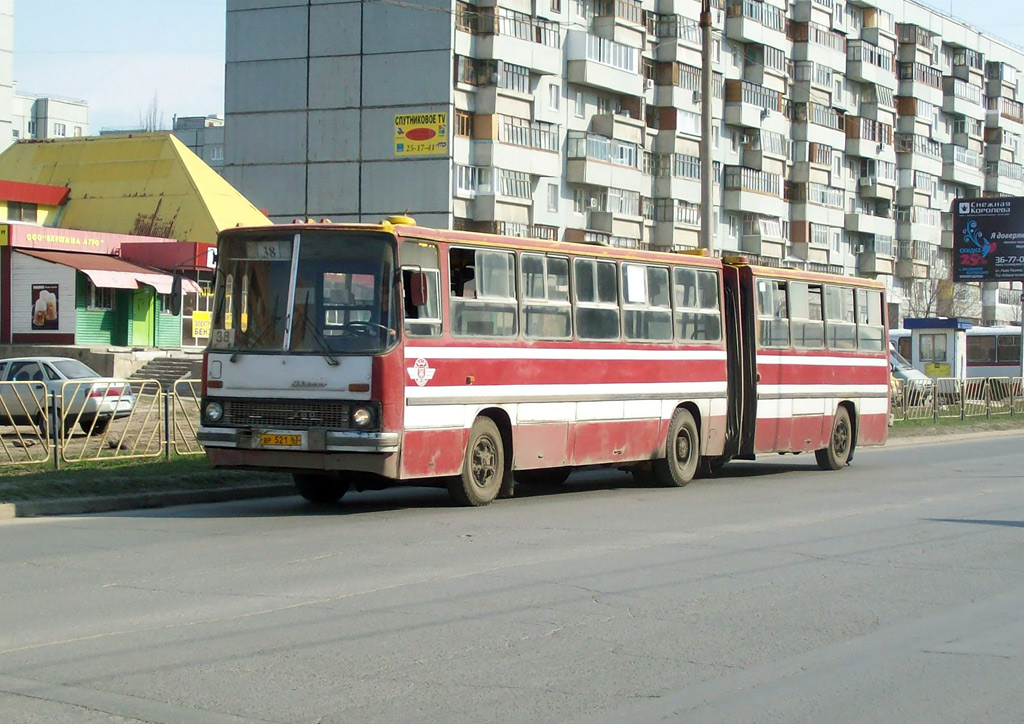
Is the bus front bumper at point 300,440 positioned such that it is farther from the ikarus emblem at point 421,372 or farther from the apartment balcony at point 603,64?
the apartment balcony at point 603,64

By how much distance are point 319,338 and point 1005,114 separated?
9897 cm

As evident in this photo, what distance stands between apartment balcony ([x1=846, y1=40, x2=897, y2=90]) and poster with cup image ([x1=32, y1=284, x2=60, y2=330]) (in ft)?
187

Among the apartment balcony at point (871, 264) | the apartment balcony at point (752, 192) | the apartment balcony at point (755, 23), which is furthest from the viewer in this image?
the apartment balcony at point (871, 264)

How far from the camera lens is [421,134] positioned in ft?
197

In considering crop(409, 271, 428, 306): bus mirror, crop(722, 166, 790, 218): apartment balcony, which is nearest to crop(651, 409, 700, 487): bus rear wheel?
crop(409, 271, 428, 306): bus mirror

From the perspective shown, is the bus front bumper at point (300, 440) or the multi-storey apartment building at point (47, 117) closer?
the bus front bumper at point (300, 440)

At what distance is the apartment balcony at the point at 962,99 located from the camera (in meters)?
97.7

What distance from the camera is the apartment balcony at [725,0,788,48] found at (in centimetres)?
7588

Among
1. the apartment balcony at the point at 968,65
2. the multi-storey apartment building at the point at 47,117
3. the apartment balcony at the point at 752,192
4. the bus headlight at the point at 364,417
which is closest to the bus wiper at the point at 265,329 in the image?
the bus headlight at the point at 364,417

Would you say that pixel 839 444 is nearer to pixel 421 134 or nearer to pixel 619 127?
pixel 421 134

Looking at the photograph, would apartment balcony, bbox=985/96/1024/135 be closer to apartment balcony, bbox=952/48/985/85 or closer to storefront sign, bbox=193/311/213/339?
apartment balcony, bbox=952/48/985/85

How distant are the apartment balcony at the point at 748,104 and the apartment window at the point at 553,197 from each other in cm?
1551

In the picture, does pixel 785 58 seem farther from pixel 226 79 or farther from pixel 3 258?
pixel 3 258

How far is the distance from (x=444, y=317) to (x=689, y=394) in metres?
5.41
